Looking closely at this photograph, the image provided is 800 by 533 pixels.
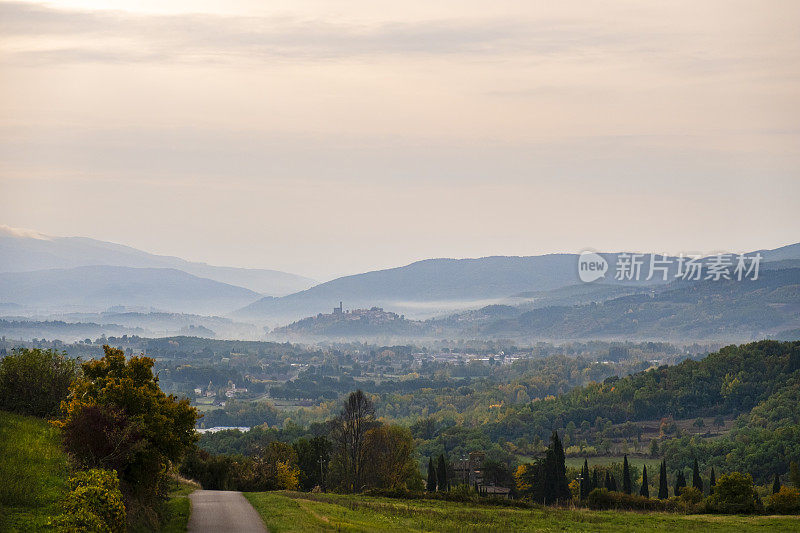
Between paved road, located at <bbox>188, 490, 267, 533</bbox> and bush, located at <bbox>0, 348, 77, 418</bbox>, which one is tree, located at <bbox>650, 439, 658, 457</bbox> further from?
bush, located at <bbox>0, 348, 77, 418</bbox>

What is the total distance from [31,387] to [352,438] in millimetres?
29228

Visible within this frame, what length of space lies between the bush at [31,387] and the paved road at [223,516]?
7.93m

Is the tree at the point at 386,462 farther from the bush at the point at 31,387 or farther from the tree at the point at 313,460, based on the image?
the bush at the point at 31,387

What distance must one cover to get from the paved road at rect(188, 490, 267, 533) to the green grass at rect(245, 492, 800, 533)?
0.46 metres

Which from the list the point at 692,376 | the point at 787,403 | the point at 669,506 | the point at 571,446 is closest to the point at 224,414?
the point at 571,446

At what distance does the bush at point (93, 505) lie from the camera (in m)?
17.8

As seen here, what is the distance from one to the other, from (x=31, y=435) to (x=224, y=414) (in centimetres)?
15055

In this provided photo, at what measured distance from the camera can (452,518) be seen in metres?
30.8

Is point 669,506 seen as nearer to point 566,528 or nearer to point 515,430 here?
point 566,528

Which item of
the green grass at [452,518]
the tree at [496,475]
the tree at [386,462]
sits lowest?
the tree at [496,475]

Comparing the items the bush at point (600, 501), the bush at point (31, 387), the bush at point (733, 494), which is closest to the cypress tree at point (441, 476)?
the bush at point (600, 501)

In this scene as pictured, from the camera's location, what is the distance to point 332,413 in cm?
17562

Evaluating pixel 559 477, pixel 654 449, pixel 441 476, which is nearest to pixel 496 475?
pixel 441 476

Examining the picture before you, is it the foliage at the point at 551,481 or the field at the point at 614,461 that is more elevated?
the foliage at the point at 551,481
